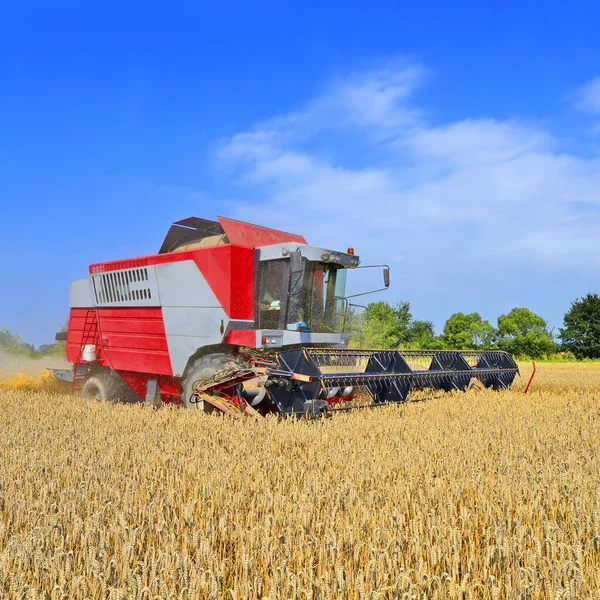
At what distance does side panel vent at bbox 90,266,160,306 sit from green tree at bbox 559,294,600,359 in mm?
46728

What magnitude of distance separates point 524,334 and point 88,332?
46.1 meters

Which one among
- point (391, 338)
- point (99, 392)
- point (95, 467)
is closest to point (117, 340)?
point (99, 392)

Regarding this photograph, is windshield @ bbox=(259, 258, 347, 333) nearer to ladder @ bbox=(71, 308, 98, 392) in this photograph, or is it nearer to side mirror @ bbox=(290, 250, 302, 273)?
side mirror @ bbox=(290, 250, 302, 273)

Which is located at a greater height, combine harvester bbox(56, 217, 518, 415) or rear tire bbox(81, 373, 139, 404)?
combine harvester bbox(56, 217, 518, 415)

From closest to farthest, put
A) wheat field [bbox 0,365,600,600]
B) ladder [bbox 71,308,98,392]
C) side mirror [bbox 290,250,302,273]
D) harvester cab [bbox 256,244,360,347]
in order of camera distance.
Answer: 1. wheat field [bbox 0,365,600,600]
2. side mirror [bbox 290,250,302,273]
3. harvester cab [bbox 256,244,360,347]
4. ladder [bbox 71,308,98,392]

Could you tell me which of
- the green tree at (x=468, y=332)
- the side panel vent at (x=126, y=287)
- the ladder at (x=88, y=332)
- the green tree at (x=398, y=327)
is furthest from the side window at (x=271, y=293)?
the green tree at (x=468, y=332)

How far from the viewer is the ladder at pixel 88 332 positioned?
965 cm

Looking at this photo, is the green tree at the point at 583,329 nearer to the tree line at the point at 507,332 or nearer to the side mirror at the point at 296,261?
the tree line at the point at 507,332

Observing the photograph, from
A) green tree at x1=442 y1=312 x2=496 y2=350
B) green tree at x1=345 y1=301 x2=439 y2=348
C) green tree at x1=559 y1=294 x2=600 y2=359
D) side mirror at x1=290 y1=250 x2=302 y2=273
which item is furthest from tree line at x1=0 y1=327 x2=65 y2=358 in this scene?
green tree at x1=559 y1=294 x2=600 y2=359

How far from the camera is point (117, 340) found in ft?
29.9

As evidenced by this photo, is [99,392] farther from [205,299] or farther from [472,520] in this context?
[472,520]

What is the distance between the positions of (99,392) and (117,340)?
0.95 metres

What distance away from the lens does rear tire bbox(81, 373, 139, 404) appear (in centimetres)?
892

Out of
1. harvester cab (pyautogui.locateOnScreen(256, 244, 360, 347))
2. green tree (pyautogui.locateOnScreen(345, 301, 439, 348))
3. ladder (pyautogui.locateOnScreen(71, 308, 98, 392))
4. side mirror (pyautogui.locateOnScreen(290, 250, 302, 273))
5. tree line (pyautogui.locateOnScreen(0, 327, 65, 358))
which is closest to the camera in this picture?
side mirror (pyautogui.locateOnScreen(290, 250, 302, 273))
